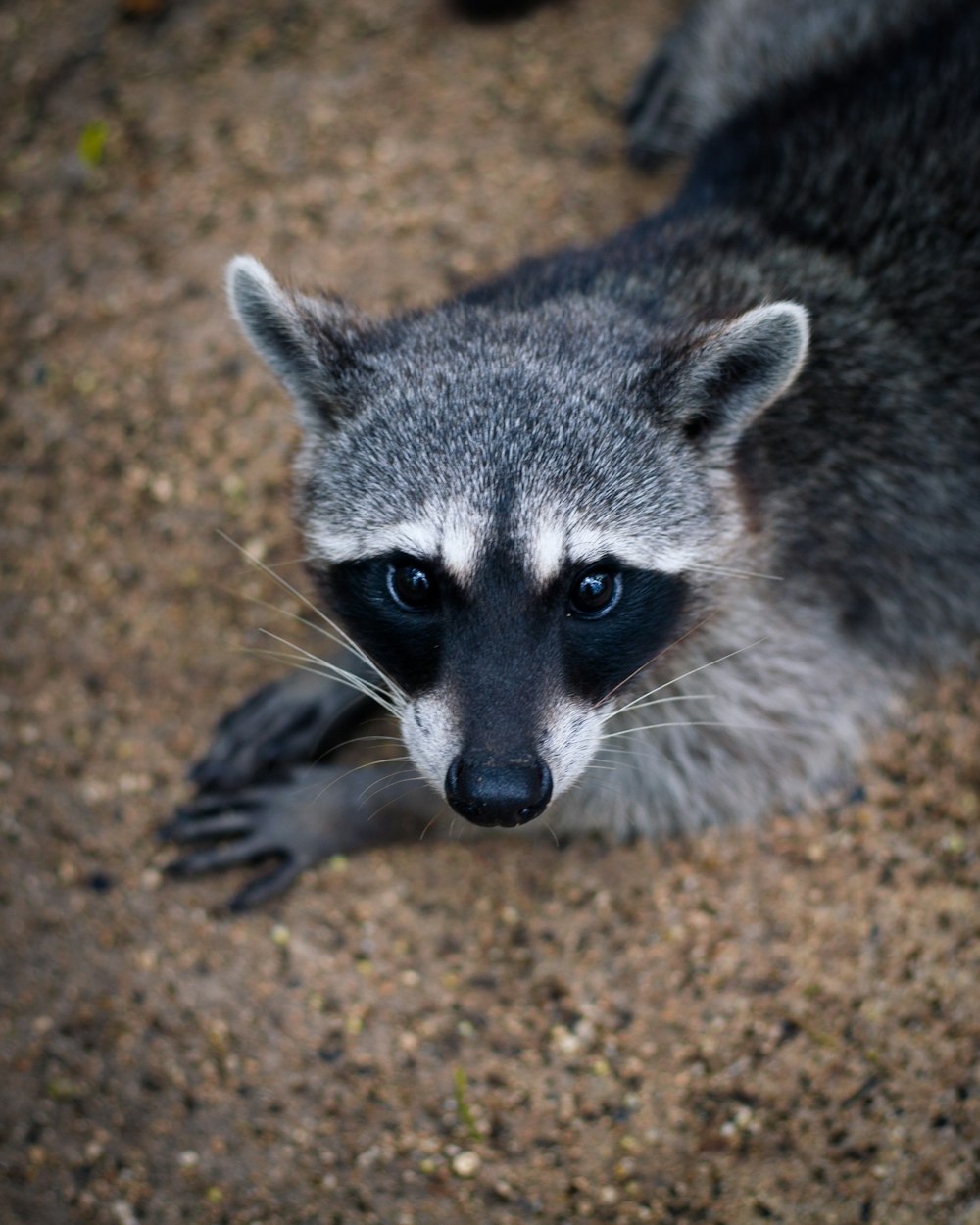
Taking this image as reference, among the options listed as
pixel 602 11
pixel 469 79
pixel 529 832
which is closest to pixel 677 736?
pixel 529 832

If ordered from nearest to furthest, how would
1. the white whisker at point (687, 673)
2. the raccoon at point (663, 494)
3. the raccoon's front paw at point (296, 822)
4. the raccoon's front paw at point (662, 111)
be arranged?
the raccoon at point (663, 494) < the white whisker at point (687, 673) < the raccoon's front paw at point (296, 822) < the raccoon's front paw at point (662, 111)

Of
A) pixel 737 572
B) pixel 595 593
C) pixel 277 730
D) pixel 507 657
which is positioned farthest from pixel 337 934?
pixel 737 572

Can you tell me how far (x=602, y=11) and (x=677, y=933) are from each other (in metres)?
3.75

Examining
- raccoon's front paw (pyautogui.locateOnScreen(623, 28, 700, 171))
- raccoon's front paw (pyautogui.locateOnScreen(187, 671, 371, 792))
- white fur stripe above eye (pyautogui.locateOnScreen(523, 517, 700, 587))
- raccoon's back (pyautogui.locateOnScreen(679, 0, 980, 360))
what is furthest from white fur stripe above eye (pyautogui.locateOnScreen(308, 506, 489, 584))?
raccoon's front paw (pyautogui.locateOnScreen(623, 28, 700, 171))

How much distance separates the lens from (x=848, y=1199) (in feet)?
9.83

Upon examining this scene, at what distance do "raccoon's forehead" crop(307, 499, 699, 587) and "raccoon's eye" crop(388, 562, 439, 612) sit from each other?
0.04 metres

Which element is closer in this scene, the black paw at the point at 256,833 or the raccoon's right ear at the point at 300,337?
the raccoon's right ear at the point at 300,337

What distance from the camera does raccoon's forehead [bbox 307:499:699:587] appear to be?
2439 millimetres

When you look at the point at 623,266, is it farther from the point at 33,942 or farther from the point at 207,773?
the point at 33,942

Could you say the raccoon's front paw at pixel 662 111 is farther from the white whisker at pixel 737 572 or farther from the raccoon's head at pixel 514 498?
the white whisker at pixel 737 572

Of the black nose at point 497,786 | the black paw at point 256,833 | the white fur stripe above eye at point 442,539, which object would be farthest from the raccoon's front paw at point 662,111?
the black nose at point 497,786

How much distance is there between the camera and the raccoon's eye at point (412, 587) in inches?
100

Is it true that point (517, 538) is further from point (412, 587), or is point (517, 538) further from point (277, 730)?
point (277, 730)

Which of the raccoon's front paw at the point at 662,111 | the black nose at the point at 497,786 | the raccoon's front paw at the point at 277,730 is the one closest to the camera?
the black nose at the point at 497,786
